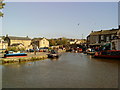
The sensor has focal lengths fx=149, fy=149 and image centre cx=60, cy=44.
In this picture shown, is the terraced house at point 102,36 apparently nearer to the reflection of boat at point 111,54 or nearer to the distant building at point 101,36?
the distant building at point 101,36

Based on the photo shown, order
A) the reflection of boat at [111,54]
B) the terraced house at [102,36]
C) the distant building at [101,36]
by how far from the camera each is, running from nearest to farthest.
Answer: the reflection of boat at [111,54] → the terraced house at [102,36] → the distant building at [101,36]

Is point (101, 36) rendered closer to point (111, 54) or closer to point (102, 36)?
point (102, 36)

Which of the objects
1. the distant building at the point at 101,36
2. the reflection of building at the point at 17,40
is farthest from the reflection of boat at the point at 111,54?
the reflection of building at the point at 17,40

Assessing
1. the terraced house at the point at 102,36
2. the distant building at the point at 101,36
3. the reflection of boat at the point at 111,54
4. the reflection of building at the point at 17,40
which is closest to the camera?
the reflection of boat at the point at 111,54

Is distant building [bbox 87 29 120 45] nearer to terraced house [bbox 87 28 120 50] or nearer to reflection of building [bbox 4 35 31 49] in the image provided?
terraced house [bbox 87 28 120 50]

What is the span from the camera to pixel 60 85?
15.5 m

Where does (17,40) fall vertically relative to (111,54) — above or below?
above

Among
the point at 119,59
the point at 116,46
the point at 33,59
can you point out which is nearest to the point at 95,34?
the point at 116,46

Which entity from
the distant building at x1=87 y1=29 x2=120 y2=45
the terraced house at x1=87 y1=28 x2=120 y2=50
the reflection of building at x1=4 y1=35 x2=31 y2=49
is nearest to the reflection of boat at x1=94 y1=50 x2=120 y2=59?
the terraced house at x1=87 y1=28 x2=120 y2=50

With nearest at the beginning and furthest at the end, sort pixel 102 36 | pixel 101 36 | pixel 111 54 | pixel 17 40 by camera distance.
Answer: pixel 111 54
pixel 102 36
pixel 101 36
pixel 17 40

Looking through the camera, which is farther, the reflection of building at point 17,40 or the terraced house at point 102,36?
the reflection of building at point 17,40

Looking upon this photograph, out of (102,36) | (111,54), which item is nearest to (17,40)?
(102,36)

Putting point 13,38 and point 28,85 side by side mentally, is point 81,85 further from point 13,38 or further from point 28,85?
point 13,38

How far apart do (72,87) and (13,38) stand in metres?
98.3
